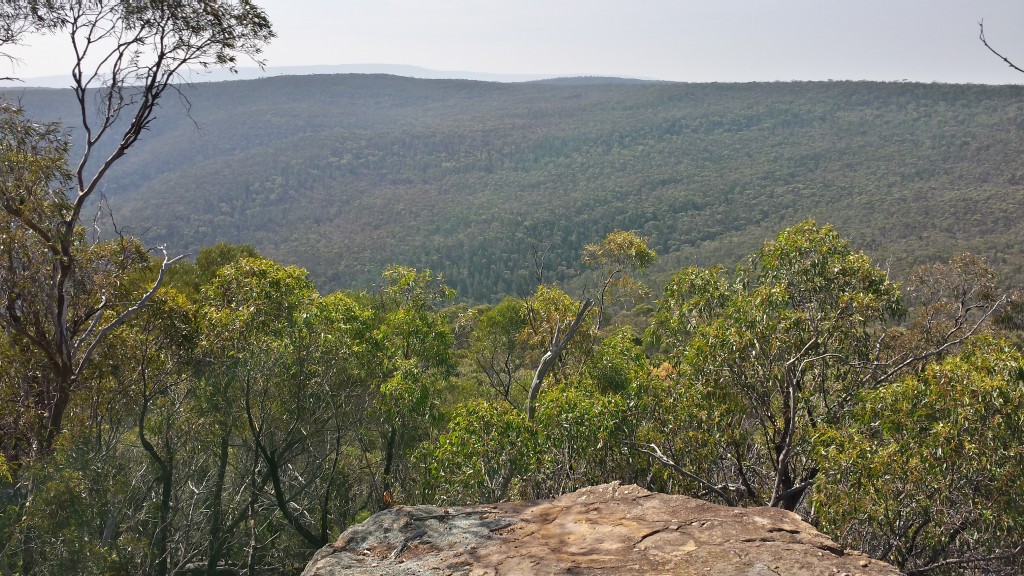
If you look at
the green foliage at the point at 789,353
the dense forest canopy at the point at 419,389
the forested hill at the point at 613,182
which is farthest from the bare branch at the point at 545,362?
the forested hill at the point at 613,182

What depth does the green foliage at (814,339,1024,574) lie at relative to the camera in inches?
254

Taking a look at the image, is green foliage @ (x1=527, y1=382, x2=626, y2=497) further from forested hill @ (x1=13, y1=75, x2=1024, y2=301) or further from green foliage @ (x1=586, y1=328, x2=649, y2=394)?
forested hill @ (x1=13, y1=75, x2=1024, y2=301)

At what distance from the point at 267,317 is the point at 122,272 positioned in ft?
9.71

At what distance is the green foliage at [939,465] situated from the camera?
6.45 meters

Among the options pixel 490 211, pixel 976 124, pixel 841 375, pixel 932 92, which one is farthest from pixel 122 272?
pixel 932 92

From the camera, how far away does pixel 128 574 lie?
11.3 metres

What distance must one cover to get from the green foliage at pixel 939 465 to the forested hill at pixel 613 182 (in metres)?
50.8

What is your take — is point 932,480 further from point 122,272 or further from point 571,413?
point 122,272

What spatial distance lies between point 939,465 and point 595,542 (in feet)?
11.9

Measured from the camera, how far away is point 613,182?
5256 inches

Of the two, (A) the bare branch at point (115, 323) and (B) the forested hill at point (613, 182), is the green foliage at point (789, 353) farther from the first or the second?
(B) the forested hill at point (613, 182)

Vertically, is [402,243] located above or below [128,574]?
below

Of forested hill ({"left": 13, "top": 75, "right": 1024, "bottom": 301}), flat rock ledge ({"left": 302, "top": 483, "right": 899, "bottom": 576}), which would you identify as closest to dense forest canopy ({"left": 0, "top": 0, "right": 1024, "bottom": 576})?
flat rock ledge ({"left": 302, "top": 483, "right": 899, "bottom": 576})

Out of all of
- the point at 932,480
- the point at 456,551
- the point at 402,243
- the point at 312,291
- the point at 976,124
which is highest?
the point at 976,124
